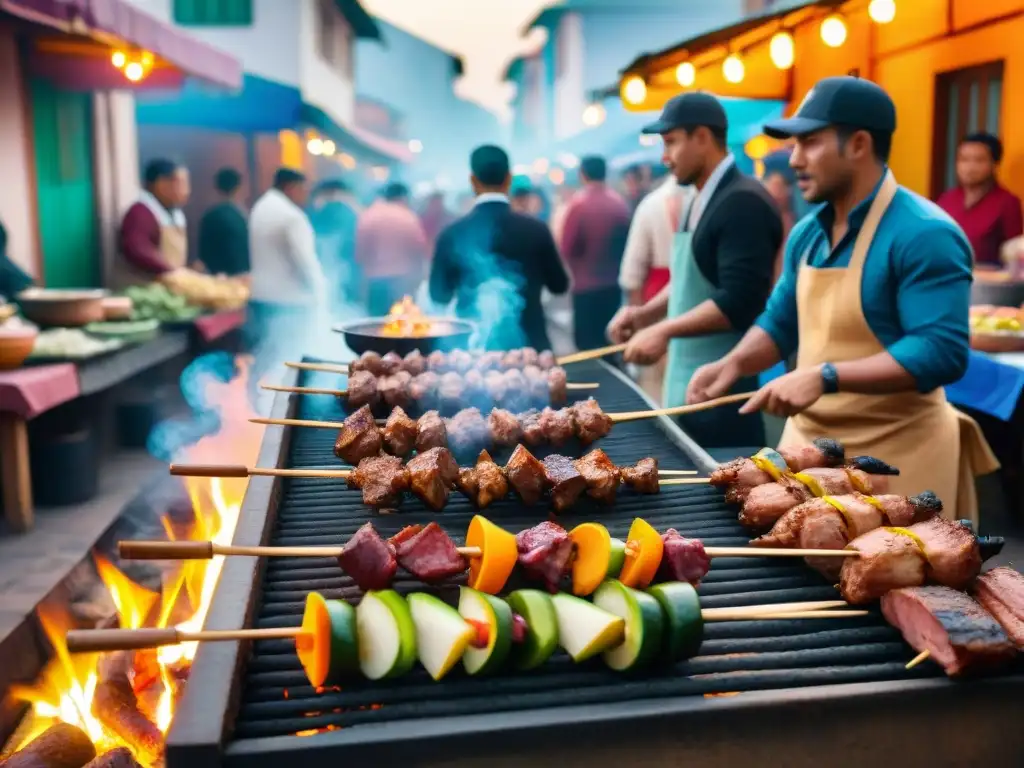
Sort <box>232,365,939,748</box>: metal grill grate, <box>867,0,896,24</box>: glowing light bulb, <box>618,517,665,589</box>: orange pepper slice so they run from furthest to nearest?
A: <box>867,0,896,24</box>: glowing light bulb → <box>618,517,665,589</box>: orange pepper slice → <box>232,365,939,748</box>: metal grill grate

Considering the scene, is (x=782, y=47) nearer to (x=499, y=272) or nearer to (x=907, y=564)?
(x=499, y=272)

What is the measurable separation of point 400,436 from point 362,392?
2.32 ft

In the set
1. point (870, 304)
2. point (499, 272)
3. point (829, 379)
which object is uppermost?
point (499, 272)

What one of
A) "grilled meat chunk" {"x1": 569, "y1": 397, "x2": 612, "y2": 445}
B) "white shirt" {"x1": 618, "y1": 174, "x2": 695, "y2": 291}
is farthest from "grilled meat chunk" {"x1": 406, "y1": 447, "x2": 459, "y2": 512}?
"white shirt" {"x1": 618, "y1": 174, "x2": 695, "y2": 291}

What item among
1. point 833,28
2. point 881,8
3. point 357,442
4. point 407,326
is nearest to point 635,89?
point 833,28

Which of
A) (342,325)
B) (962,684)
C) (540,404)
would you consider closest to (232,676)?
(962,684)

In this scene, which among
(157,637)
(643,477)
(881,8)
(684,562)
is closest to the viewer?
(157,637)

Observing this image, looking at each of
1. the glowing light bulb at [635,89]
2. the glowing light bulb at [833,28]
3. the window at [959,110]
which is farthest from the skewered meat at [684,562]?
the glowing light bulb at [635,89]

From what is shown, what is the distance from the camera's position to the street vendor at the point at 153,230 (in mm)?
10562

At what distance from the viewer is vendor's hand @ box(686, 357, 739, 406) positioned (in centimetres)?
438

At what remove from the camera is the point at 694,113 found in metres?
5.38

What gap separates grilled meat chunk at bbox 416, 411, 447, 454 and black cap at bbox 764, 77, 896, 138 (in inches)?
76.5

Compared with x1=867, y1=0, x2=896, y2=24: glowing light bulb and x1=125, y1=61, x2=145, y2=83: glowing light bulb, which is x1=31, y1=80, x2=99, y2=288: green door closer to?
x1=125, y1=61, x2=145, y2=83: glowing light bulb

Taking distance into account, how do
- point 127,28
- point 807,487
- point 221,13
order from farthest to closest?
point 221,13 < point 127,28 < point 807,487
